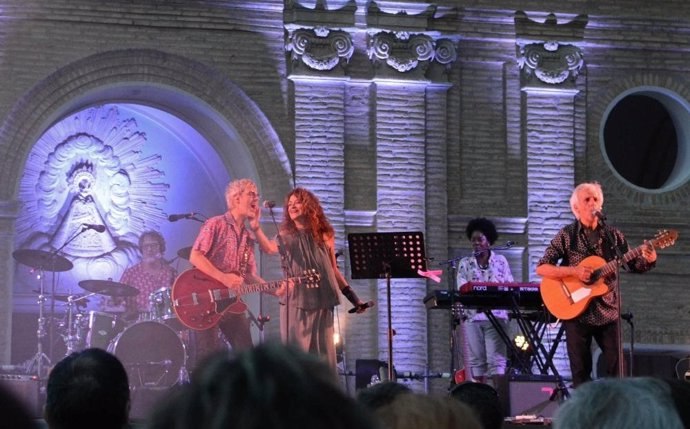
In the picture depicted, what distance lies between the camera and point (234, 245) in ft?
37.8

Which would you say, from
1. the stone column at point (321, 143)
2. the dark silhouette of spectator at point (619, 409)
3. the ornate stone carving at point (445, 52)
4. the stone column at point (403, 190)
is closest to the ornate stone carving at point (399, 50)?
the ornate stone carving at point (445, 52)

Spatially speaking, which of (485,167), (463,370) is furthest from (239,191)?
(485,167)

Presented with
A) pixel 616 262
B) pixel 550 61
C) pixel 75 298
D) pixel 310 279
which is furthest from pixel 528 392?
pixel 550 61

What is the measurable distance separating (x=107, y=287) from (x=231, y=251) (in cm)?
394

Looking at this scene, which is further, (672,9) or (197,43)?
(672,9)

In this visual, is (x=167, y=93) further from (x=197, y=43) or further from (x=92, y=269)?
(x=92, y=269)

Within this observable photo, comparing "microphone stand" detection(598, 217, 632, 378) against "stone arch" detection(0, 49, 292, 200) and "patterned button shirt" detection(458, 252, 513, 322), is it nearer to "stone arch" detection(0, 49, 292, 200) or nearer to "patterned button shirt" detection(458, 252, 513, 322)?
"patterned button shirt" detection(458, 252, 513, 322)

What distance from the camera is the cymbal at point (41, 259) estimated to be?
1453cm

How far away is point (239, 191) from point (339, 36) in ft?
14.8

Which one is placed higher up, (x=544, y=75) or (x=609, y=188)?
(x=544, y=75)

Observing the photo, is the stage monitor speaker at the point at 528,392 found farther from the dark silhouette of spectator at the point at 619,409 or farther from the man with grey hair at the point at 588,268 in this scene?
the dark silhouette of spectator at the point at 619,409

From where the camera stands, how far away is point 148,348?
13219 millimetres

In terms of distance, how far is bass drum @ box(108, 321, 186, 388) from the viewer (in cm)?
1320

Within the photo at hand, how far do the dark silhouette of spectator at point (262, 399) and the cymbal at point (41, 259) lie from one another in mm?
13130
